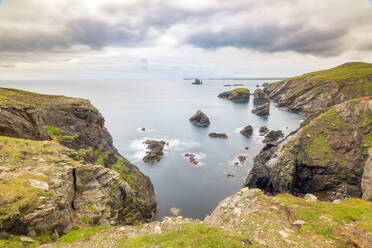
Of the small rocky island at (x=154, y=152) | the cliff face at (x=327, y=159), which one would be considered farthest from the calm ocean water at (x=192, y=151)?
the cliff face at (x=327, y=159)

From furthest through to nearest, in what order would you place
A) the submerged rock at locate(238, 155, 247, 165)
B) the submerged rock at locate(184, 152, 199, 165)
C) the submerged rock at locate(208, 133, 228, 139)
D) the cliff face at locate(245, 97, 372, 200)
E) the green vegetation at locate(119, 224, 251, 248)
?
the submerged rock at locate(208, 133, 228, 139), the submerged rock at locate(184, 152, 199, 165), the submerged rock at locate(238, 155, 247, 165), the cliff face at locate(245, 97, 372, 200), the green vegetation at locate(119, 224, 251, 248)

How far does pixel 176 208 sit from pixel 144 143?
39203 mm

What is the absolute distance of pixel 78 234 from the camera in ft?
40.1

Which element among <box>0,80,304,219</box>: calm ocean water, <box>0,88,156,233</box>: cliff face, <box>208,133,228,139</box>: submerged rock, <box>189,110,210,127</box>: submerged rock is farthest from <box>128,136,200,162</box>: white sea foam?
<box>0,88,156,233</box>: cliff face

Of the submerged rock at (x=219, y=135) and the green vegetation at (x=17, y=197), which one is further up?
the green vegetation at (x=17, y=197)

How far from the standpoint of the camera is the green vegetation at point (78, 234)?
37.0 feet

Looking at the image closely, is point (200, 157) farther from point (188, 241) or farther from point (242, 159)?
point (188, 241)

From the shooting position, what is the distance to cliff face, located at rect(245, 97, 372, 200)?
3256 cm

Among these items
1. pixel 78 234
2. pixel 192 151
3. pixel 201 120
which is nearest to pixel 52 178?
pixel 78 234

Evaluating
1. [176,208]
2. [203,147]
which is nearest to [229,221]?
[176,208]

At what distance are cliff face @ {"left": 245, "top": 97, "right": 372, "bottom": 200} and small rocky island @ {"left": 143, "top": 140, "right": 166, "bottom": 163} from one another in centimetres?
3186

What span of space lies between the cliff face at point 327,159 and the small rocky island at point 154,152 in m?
31.9

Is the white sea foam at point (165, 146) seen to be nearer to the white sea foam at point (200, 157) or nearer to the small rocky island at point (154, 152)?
the small rocky island at point (154, 152)

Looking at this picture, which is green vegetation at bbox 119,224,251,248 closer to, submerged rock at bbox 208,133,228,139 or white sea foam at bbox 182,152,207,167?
white sea foam at bbox 182,152,207,167
